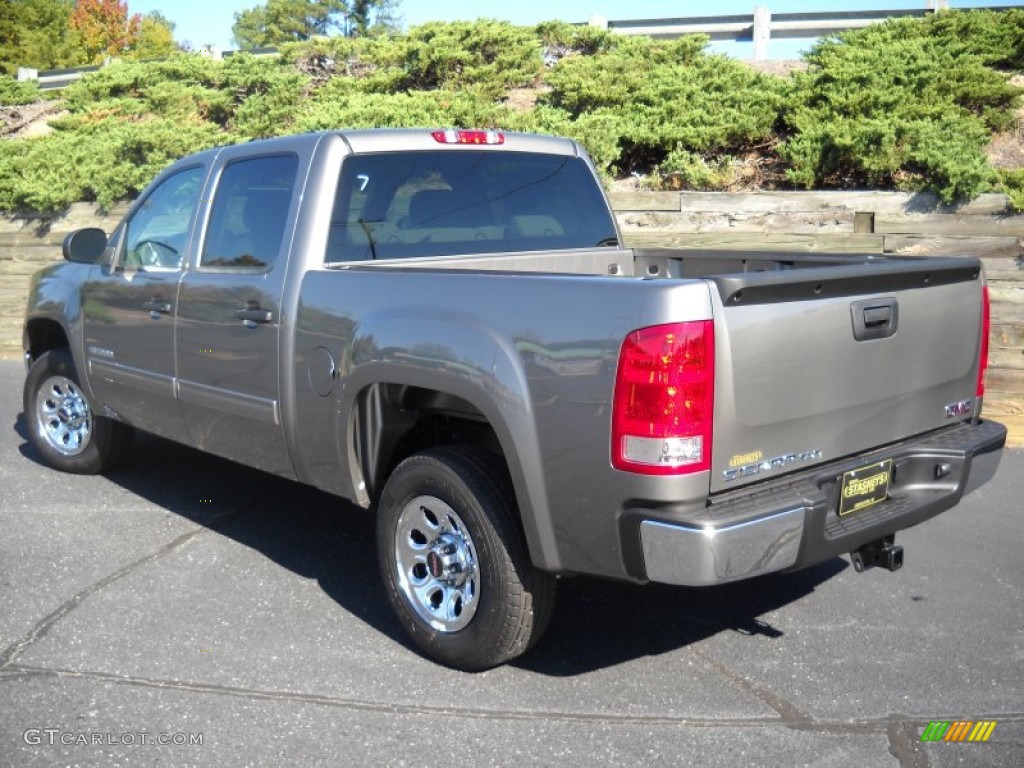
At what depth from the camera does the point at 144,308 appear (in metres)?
5.48

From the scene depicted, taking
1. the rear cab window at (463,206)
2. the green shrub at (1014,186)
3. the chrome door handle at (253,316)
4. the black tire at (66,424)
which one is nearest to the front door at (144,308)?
the black tire at (66,424)

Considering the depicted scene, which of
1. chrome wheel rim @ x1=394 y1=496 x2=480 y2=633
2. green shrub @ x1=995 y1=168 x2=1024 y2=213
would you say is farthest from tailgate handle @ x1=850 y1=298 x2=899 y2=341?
green shrub @ x1=995 y1=168 x2=1024 y2=213

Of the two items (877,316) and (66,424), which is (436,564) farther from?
(66,424)

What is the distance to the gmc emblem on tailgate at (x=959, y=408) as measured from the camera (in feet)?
14.0

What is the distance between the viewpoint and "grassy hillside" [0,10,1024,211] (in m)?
9.62

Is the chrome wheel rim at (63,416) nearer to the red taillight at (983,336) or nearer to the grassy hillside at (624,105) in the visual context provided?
the red taillight at (983,336)

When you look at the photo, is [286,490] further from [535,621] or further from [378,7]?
[378,7]

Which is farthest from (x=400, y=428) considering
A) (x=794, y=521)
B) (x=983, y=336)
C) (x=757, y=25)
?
(x=757, y=25)

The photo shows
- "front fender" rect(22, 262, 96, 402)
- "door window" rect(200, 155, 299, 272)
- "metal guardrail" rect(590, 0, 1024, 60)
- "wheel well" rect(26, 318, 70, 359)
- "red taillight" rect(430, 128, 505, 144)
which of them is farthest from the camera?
"metal guardrail" rect(590, 0, 1024, 60)

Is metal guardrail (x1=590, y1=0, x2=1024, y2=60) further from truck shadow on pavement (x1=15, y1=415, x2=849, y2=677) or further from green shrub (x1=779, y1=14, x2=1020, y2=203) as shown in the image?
truck shadow on pavement (x1=15, y1=415, x2=849, y2=677)

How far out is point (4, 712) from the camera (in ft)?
12.2

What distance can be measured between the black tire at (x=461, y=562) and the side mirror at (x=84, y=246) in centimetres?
272

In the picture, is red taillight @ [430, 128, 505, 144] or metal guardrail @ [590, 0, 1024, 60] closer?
red taillight @ [430, 128, 505, 144]

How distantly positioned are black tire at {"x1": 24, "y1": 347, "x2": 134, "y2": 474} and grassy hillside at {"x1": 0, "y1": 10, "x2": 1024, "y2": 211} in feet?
18.0
